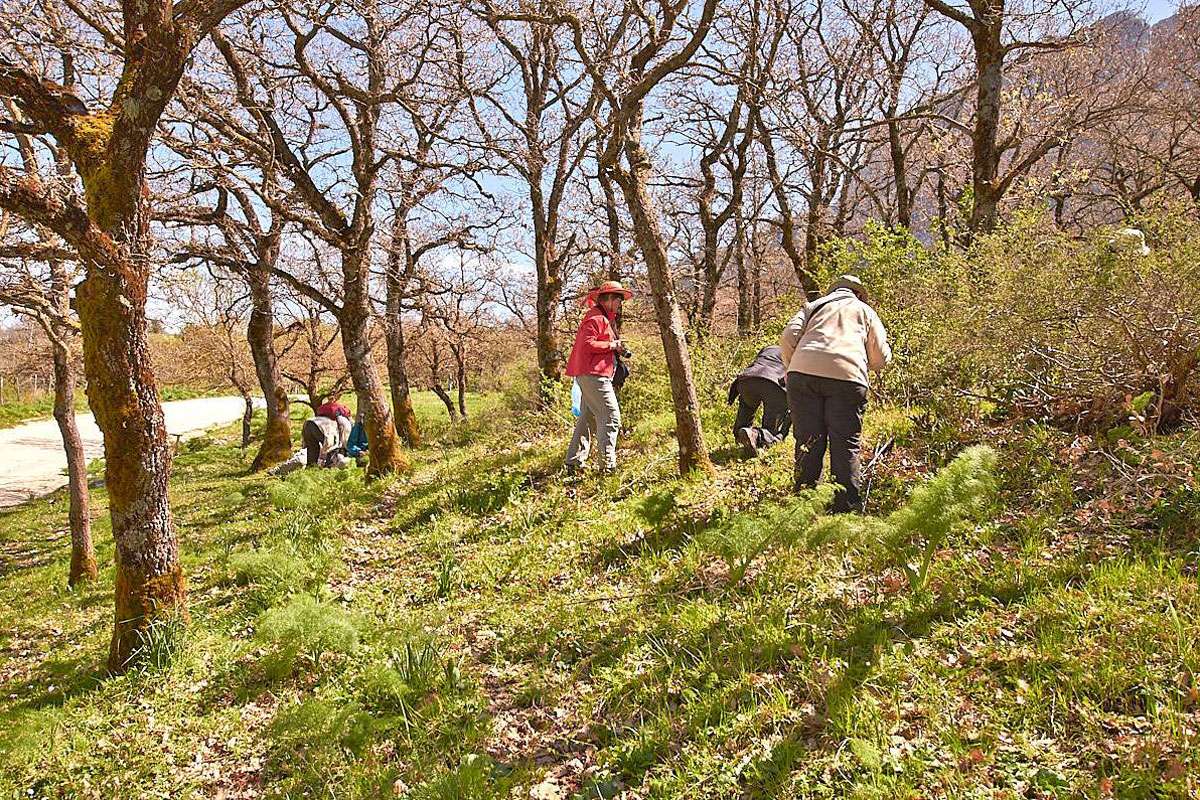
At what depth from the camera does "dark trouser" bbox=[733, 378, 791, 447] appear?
6.92 metres

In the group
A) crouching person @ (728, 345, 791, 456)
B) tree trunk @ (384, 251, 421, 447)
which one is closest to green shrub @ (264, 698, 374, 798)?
crouching person @ (728, 345, 791, 456)

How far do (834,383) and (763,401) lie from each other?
2.25 metres

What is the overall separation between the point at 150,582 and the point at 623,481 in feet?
13.8

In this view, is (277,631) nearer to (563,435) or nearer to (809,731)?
(809,731)

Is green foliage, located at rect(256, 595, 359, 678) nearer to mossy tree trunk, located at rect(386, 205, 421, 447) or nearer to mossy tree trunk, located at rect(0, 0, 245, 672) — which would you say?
mossy tree trunk, located at rect(0, 0, 245, 672)

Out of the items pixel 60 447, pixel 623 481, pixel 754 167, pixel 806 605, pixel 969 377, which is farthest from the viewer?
pixel 60 447

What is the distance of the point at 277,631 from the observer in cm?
409

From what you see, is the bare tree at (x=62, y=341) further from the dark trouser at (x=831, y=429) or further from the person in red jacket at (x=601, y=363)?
the dark trouser at (x=831, y=429)

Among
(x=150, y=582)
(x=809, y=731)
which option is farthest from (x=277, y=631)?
(x=809, y=731)

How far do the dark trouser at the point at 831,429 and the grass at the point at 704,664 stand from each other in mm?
409

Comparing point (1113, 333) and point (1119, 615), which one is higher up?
point (1113, 333)

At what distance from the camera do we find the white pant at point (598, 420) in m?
7.03

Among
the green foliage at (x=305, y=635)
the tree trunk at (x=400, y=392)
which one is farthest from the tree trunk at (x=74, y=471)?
the tree trunk at (x=400, y=392)

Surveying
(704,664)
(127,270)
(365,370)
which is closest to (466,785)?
(704,664)
